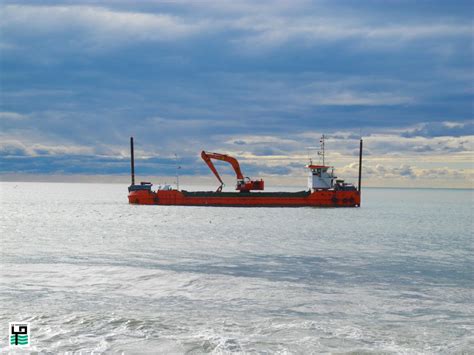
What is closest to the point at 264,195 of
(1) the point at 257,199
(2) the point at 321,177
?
(1) the point at 257,199

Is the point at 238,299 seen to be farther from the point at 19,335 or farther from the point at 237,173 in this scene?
the point at 237,173

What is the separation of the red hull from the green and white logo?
64728 millimetres

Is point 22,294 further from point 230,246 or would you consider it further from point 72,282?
point 230,246

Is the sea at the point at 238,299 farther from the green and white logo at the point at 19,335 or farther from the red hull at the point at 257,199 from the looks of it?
the red hull at the point at 257,199

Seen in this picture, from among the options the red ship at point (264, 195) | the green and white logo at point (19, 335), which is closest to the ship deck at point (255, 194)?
the red ship at point (264, 195)

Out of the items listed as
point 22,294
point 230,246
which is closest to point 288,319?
point 22,294

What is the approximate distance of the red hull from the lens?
2990 inches

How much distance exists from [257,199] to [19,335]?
6748cm

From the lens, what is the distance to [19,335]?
12.3 m

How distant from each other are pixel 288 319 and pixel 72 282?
32.6ft

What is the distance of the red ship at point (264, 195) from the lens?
76312mm

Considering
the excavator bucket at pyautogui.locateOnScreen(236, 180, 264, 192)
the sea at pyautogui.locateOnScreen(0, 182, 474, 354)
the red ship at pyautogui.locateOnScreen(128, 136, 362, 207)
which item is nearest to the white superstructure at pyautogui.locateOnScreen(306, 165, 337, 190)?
the red ship at pyautogui.locateOnScreen(128, 136, 362, 207)

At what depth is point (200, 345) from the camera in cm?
1220

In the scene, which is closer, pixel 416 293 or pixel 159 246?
pixel 416 293
